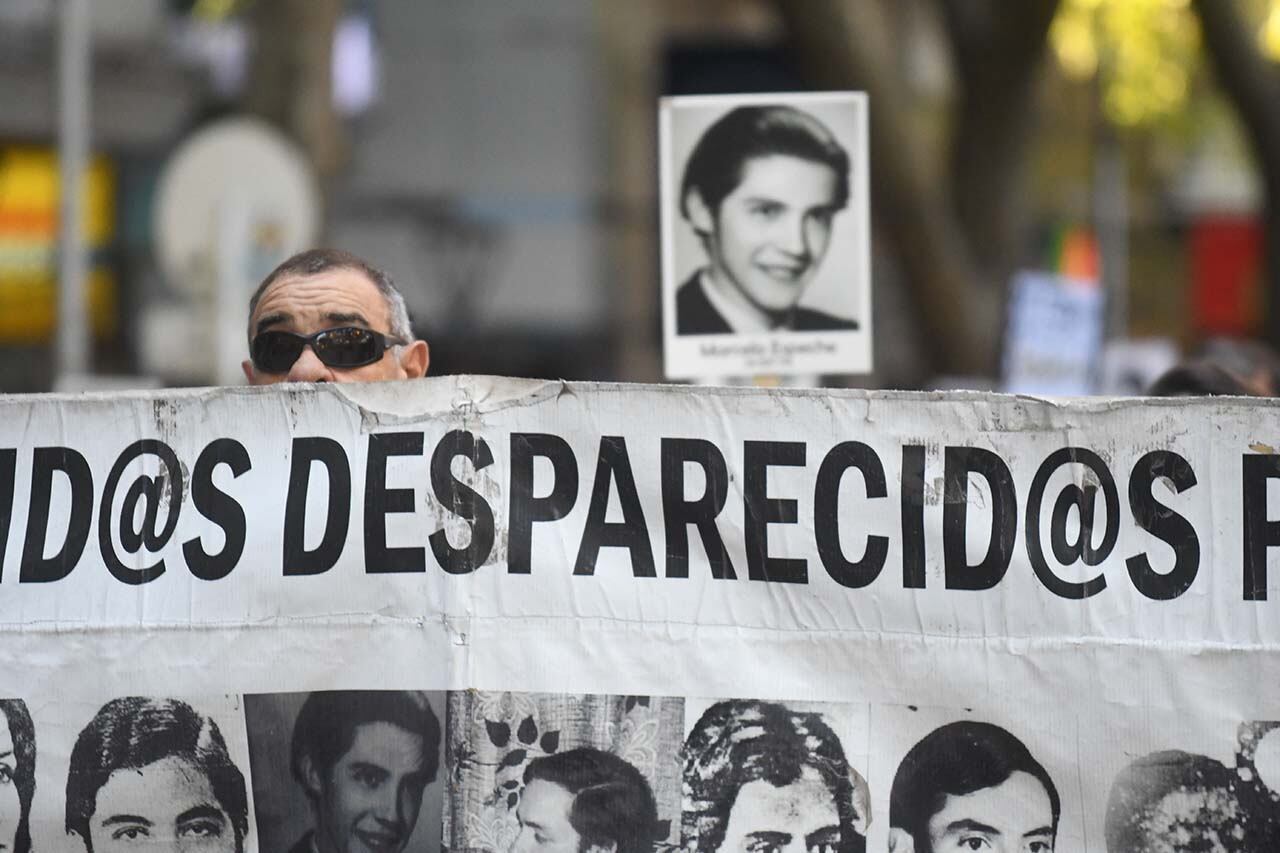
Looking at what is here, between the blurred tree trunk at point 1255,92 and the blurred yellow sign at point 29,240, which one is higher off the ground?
the blurred yellow sign at point 29,240

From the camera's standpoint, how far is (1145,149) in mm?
30891

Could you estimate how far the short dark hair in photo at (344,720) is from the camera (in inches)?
107

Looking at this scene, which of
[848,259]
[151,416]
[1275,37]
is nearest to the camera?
[151,416]

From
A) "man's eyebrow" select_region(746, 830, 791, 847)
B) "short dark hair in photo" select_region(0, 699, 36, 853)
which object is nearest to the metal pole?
"short dark hair in photo" select_region(0, 699, 36, 853)

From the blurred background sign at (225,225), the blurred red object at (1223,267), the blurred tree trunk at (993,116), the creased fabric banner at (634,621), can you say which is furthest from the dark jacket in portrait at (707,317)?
the blurred red object at (1223,267)

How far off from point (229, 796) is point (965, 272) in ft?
31.0

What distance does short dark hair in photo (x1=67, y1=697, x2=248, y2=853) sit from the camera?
8.95 ft

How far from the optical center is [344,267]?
3.33m

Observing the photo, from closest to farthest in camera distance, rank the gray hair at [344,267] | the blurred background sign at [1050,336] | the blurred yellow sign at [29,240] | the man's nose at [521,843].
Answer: the man's nose at [521,843] → the gray hair at [344,267] → the blurred background sign at [1050,336] → the blurred yellow sign at [29,240]

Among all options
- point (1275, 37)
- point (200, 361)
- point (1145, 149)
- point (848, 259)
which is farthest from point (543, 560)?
point (1145, 149)

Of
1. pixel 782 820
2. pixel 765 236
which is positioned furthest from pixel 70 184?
pixel 782 820

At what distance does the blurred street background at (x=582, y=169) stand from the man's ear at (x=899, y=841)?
5.76 meters

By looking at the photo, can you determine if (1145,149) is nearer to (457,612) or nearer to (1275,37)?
(1275,37)

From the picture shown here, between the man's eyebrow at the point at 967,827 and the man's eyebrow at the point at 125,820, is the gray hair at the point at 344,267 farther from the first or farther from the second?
the man's eyebrow at the point at 967,827
